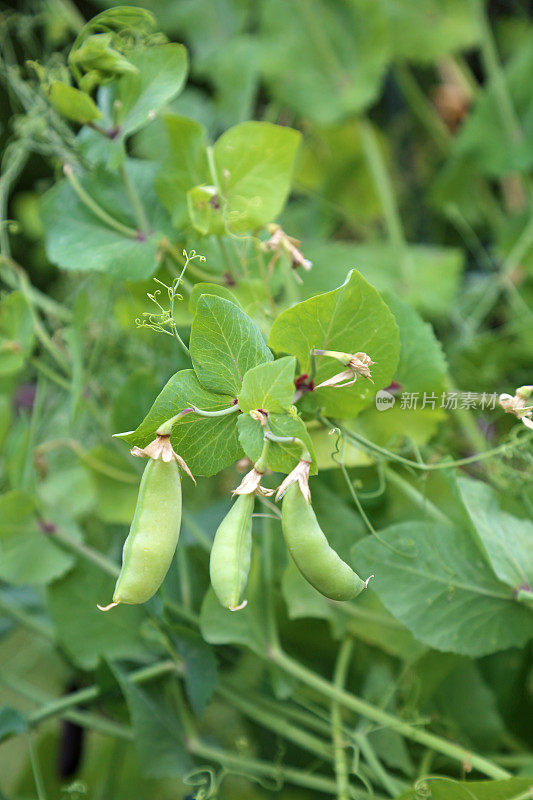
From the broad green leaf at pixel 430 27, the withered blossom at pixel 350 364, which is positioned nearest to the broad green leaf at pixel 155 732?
the withered blossom at pixel 350 364

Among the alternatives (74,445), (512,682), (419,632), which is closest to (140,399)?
(74,445)

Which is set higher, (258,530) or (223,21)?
(223,21)

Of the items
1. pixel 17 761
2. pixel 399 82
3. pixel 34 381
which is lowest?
pixel 17 761

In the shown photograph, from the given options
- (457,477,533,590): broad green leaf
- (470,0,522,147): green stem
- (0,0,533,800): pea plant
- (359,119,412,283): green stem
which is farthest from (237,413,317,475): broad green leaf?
(470,0,522,147): green stem

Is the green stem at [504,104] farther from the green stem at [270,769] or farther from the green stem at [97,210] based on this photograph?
the green stem at [270,769]

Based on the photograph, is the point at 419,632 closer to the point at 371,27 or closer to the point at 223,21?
the point at 371,27

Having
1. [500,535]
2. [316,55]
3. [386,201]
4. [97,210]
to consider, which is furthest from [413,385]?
[316,55]
